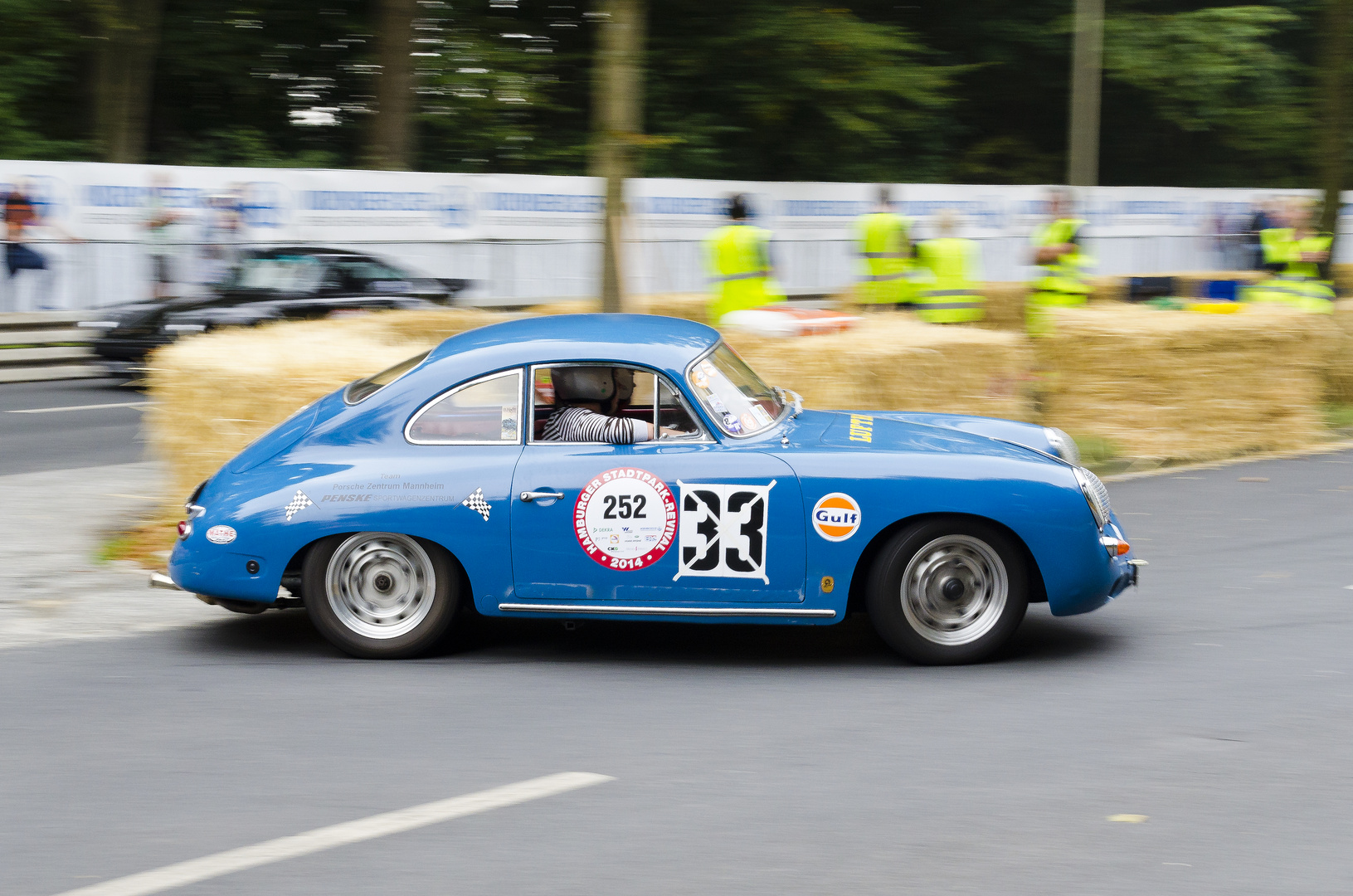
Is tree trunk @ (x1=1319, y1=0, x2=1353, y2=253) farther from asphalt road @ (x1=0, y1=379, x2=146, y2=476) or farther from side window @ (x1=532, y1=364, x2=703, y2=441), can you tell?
side window @ (x1=532, y1=364, x2=703, y2=441)

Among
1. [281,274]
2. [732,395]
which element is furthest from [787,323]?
[281,274]

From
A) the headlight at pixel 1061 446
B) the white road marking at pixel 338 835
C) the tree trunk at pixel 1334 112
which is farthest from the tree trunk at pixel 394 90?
the white road marking at pixel 338 835

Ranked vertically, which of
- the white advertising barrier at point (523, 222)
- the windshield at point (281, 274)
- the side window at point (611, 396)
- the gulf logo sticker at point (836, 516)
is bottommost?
the gulf logo sticker at point (836, 516)

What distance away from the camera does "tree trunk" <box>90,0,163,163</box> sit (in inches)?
916

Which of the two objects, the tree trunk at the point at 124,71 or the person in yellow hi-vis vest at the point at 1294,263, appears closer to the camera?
the person in yellow hi-vis vest at the point at 1294,263

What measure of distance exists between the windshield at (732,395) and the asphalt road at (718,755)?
3.30 ft

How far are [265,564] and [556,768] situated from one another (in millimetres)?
1900

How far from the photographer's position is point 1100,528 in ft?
19.2

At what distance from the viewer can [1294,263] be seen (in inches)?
593

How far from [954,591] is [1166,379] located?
5.83 metres

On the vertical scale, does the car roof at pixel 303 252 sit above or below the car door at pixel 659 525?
above

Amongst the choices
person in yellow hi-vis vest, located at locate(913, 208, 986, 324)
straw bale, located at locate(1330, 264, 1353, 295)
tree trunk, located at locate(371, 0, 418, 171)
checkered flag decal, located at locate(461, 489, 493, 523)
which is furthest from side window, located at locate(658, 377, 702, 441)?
tree trunk, located at locate(371, 0, 418, 171)

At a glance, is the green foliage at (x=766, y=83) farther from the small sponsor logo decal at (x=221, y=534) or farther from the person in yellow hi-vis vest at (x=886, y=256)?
the small sponsor logo decal at (x=221, y=534)

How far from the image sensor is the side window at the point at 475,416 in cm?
604
